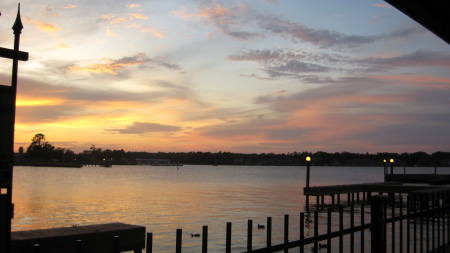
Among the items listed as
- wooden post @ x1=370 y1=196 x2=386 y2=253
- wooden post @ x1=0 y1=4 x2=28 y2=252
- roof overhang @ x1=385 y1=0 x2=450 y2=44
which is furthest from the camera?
wooden post @ x1=370 y1=196 x2=386 y2=253

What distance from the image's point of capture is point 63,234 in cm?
1009

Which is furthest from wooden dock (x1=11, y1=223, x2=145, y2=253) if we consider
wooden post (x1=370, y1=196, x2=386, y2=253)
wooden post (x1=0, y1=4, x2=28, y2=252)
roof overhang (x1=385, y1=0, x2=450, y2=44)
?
roof overhang (x1=385, y1=0, x2=450, y2=44)

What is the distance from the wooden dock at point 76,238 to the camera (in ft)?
31.0

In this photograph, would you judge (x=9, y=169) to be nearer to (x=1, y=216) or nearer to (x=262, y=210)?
(x=1, y=216)

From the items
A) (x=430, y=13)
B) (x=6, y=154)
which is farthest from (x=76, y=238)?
(x=430, y=13)

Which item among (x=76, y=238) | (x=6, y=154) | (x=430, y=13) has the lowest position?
(x=76, y=238)

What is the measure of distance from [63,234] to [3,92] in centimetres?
820

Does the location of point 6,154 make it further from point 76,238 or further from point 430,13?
point 76,238

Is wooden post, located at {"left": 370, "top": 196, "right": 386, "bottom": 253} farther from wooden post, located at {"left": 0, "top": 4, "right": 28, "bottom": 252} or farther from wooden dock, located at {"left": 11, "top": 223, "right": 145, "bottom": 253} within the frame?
wooden dock, located at {"left": 11, "top": 223, "right": 145, "bottom": 253}

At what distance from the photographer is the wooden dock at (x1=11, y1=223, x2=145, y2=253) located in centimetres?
944

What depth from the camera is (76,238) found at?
10.2 meters

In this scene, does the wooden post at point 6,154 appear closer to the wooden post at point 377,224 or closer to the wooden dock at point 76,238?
the wooden post at point 377,224

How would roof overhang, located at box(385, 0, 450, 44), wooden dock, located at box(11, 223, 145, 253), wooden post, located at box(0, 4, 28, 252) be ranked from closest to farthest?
1. wooden post, located at box(0, 4, 28, 252)
2. roof overhang, located at box(385, 0, 450, 44)
3. wooden dock, located at box(11, 223, 145, 253)

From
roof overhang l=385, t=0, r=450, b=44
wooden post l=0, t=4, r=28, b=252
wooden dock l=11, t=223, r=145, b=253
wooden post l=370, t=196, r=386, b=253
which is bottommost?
wooden dock l=11, t=223, r=145, b=253
